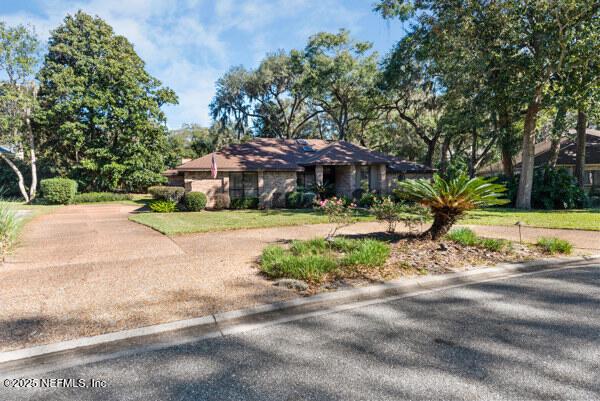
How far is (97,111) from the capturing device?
987 inches

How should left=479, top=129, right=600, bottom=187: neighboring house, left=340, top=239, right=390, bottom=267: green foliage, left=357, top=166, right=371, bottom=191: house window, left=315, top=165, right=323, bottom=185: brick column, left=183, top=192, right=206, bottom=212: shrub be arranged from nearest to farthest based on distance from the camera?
1. left=340, top=239, right=390, bottom=267: green foliage
2. left=183, top=192, right=206, bottom=212: shrub
3. left=315, top=165, right=323, bottom=185: brick column
4. left=357, top=166, right=371, bottom=191: house window
5. left=479, top=129, right=600, bottom=187: neighboring house

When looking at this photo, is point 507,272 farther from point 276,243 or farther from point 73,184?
point 73,184

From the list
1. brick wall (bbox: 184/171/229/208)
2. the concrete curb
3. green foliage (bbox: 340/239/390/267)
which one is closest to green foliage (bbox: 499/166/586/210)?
the concrete curb

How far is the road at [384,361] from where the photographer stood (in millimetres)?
2342

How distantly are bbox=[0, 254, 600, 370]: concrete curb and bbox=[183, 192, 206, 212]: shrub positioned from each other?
529 inches

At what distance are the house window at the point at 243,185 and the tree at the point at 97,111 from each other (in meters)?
11.5

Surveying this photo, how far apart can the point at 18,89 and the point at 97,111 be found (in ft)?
17.7

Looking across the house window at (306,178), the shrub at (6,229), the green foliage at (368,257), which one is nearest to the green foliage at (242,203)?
the house window at (306,178)

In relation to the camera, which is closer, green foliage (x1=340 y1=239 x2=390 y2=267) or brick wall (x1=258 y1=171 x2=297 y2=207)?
green foliage (x1=340 y1=239 x2=390 y2=267)

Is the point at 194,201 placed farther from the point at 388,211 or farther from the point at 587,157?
the point at 587,157

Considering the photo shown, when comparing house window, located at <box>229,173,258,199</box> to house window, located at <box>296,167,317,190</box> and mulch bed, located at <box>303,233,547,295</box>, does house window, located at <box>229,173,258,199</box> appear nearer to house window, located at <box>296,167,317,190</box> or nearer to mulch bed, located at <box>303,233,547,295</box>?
house window, located at <box>296,167,317,190</box>

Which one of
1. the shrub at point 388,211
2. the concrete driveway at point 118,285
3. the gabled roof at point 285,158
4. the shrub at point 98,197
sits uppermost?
the gabled roof at point 285,158

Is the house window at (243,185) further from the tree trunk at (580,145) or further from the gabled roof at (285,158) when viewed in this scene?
the tree trunk at (580,145)

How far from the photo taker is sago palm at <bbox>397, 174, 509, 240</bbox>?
6367 mm
